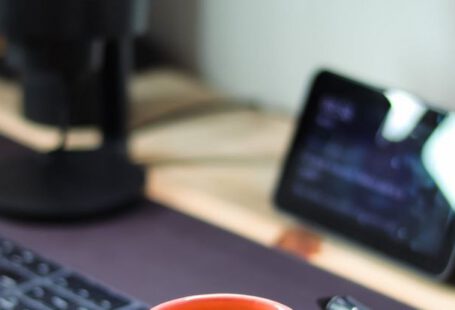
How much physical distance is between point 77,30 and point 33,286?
23 cm

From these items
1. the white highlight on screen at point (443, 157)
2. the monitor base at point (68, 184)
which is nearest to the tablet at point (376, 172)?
the white highlight on screen at point (443, 157)

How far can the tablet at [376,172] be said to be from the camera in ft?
2.42

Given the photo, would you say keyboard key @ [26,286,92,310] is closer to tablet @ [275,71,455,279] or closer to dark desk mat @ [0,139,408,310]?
dark desk mat @ [0,139,408,310]

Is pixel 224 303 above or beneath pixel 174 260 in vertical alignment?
above

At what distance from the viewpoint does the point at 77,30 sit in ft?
2.52

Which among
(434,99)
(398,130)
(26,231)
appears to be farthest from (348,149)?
(26,231)

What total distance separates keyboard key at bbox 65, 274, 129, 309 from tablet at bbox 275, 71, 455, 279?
22cm

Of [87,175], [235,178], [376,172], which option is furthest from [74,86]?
[376,172]

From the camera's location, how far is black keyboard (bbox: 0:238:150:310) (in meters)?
0.66

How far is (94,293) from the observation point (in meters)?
0.68

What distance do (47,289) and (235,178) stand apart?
298 mm

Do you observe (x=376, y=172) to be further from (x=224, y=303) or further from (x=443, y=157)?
(x=224, y=303)

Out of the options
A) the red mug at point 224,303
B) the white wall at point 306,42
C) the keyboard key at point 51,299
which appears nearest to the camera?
the red mug at point 224,303

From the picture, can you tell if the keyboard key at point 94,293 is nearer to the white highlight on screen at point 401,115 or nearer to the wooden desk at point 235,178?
the wooden desk at point 235,178
